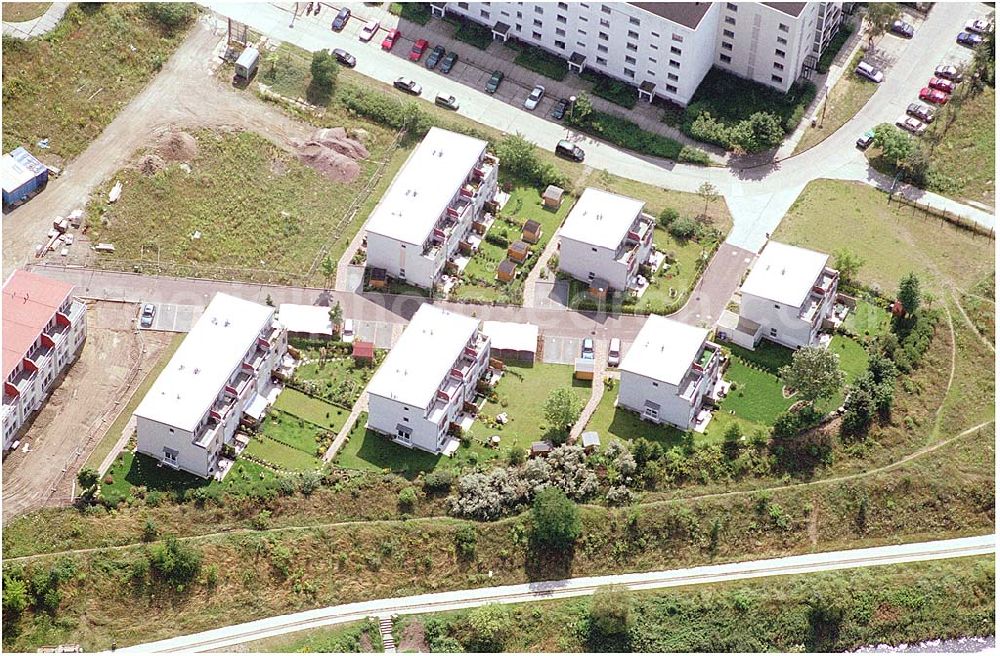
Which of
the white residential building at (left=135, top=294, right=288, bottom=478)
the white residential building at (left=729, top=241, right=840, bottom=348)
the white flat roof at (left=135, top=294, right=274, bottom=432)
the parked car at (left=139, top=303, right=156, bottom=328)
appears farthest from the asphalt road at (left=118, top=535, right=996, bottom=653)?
the parked car at (left=139, top=303, right=156, bottom=328)

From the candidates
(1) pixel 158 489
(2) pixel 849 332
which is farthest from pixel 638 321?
(1) pixel 158 489

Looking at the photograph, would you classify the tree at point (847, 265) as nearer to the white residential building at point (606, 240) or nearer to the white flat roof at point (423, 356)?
the white residential building at point (606, 240)

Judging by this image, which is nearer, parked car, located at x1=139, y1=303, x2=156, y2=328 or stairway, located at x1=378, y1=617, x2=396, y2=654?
stairway, located at x1=378, y1=617, x2=396, y2=654

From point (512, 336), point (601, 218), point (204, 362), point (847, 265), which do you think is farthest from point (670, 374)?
point (204, 362)

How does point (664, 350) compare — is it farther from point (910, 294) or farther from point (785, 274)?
point (910, 294)

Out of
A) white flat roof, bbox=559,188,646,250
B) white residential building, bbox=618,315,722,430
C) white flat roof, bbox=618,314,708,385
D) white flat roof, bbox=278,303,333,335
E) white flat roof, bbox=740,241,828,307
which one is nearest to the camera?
white flat roof, bbox=618,314,708,385

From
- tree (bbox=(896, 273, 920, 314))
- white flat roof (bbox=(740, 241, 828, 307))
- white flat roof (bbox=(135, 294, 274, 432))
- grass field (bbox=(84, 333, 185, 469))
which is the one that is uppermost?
tree (bbox=(896, 273, 920, 314))

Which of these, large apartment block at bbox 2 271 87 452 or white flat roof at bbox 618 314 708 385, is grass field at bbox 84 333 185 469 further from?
white flat roof at bbox 618 314 708 385
